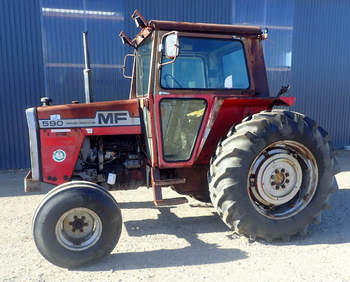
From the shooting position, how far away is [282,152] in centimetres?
307

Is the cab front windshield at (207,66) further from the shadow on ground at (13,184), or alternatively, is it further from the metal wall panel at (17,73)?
the metal wall panel at (17,73)

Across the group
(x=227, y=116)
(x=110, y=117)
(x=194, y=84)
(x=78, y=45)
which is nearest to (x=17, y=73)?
(x=78, y=45)

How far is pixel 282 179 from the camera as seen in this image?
10.1 ft

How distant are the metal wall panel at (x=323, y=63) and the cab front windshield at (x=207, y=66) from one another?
5973 mm

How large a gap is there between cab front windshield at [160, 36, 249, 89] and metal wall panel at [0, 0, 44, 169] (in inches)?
190

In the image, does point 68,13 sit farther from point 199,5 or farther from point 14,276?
point 14,276

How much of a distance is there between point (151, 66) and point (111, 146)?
1139 mm

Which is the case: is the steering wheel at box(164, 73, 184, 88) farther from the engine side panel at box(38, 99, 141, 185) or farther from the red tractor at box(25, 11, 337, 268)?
the engine side panel at box(38, 99, 141, 185)

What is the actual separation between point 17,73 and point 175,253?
598cm

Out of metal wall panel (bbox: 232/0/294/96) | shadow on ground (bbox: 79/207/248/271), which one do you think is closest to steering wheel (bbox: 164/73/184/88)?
shadow on ground (bbox: 79/207/248/271)

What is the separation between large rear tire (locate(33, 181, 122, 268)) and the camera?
2.43 meters

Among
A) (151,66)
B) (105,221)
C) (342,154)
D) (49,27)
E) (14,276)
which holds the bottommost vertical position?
(342,154)

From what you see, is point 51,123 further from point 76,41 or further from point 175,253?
point 76,41

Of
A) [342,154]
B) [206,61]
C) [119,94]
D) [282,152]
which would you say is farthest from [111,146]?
[342,154]
